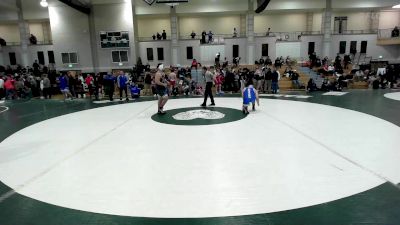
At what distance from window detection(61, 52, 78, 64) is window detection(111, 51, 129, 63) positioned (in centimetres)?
317

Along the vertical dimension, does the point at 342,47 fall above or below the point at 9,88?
above

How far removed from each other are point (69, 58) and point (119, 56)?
4.27m

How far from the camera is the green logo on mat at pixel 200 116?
7953 millimetres

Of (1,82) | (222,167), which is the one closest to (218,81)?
(222,167)

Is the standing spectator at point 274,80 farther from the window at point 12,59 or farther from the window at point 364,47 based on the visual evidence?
the window at point 12,59

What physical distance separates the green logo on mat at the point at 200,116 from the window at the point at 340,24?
83.4ft

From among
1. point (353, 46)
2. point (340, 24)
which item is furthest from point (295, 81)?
point (340, 24)

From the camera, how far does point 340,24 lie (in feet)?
97.7

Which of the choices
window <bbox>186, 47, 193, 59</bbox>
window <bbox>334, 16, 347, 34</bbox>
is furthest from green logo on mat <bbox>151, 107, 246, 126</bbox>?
window <bbox>334, 16, 347, 34</bbox>

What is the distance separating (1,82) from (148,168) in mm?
15451

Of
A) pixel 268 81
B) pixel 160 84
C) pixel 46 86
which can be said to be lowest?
pixel 268 81

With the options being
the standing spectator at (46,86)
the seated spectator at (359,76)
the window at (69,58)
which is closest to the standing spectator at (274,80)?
the seated spectator at (359,76)

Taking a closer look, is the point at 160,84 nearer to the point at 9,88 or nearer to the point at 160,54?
the point at 9,88

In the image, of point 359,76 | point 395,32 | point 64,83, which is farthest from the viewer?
point 395,32
